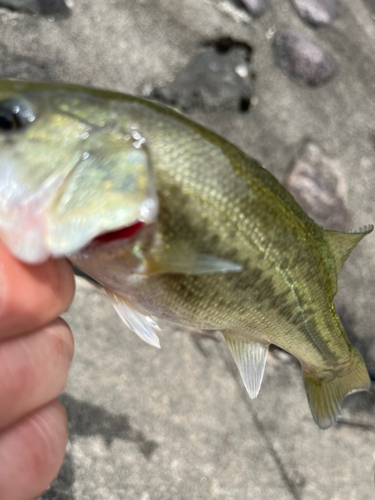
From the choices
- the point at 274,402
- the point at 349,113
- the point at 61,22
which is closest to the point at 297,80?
the point at 349,113

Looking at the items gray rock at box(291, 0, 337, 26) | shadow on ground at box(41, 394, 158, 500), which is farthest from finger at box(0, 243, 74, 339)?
gray rock at box(291, 0, 337, 26)

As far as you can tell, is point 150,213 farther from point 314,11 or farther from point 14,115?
point 314,11

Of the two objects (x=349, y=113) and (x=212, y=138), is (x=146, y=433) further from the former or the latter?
(x=349, y=113)

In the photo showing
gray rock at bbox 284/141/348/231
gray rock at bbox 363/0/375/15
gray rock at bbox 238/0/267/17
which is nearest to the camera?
gray rock at bbox 284/141/348/231

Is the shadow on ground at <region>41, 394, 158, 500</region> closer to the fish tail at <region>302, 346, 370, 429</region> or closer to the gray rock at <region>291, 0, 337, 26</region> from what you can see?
the fish tail at <region>302, 346, 370, 429</region>

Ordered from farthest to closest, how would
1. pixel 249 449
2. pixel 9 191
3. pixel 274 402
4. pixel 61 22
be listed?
1. pixel 61 22
2. pixel 274 402
3. pixel 249 449
4. pixel 9 191

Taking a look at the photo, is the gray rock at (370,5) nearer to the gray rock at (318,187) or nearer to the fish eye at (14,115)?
the gray rock at (318,187)

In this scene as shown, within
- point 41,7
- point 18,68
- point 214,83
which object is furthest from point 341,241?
point 41,7
